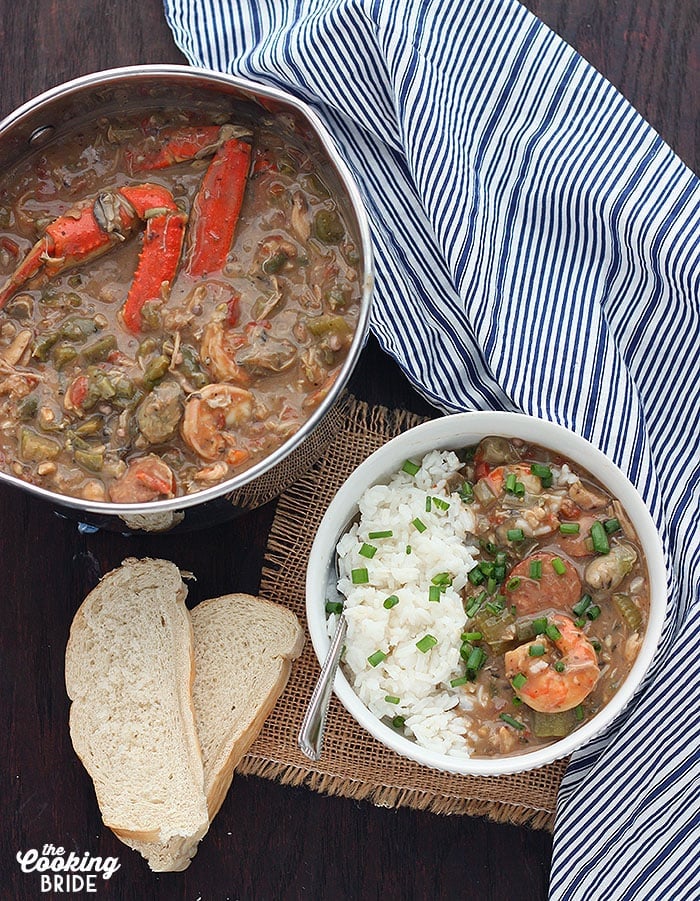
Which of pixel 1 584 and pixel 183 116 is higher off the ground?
pixel 183 116

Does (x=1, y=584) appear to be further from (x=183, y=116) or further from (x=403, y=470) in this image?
(x=183, y=116)

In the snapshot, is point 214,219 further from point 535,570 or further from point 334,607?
point 535,570

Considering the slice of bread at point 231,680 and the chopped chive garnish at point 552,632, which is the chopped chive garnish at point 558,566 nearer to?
the chopped chive garnish at point 552,632

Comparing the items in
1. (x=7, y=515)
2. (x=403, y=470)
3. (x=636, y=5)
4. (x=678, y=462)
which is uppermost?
(x=636, y=5)

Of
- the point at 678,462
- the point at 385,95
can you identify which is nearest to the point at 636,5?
the point at 385,95

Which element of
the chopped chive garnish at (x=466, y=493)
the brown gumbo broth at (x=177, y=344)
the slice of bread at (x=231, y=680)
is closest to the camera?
the brown gumbo broth at (x=177, y=344)

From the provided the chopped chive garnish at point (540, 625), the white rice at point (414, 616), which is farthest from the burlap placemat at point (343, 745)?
the chopped chive garnish at point (540, 625)
